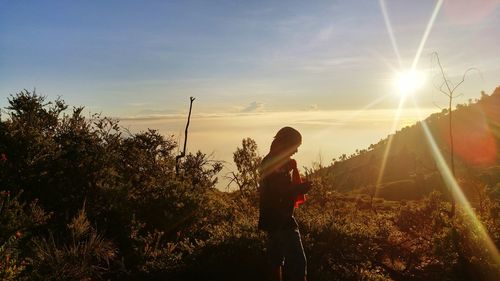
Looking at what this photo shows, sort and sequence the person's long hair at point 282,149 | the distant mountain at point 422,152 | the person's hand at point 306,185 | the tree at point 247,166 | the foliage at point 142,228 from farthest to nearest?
1. the distant mountain at point 422,152
2. the tree at point 247,166
3. the foliage at point 142,228
4. the person's long hair at point 282,149
5. the person's hand at point 306,185

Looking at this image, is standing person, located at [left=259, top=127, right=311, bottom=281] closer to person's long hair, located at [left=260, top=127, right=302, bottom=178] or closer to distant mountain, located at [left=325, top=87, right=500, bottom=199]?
person's long hair, located at [left=260, top=127, right=302, bottom=178]

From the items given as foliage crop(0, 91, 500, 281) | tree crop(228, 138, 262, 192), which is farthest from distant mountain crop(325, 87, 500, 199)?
foliage crop(0, 91, 500, 281)

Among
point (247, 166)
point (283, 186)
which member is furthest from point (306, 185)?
point (247, 166)

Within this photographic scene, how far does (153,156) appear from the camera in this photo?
16688 mm

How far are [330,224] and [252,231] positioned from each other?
191 cm

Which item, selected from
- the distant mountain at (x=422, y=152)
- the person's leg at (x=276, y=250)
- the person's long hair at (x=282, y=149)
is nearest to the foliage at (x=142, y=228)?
the person's leg at (x=276, y=250)

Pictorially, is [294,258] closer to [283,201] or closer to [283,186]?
[283,201]

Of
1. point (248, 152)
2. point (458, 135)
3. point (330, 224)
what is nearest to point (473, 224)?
point (330, 224)

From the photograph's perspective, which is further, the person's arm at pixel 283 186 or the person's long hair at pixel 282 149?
the person's long hair at pixel 282 149

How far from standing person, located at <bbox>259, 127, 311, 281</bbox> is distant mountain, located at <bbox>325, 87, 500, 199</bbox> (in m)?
54.2

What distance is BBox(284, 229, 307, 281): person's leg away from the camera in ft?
18.5

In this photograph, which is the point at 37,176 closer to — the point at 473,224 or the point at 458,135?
the point at 473,224

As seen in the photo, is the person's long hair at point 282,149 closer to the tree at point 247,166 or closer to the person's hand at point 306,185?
the person's hand at point 306,185

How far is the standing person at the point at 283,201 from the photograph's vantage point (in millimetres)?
5645
